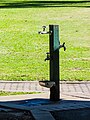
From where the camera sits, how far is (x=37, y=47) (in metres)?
15.0

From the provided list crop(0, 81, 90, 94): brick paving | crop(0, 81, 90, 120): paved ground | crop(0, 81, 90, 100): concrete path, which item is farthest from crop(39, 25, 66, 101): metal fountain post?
crop(0, 81, 90, 94): brick paving

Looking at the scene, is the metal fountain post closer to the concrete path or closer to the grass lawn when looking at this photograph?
the concrete path

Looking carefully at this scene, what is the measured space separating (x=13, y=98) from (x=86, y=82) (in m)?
1.94

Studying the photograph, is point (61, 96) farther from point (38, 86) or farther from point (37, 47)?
point (37, 47)

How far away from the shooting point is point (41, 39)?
16750 millimetres

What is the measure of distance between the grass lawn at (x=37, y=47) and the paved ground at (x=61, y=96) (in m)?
0.71

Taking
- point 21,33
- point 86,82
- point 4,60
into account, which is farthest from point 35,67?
point 21,33

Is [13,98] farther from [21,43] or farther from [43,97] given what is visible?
[21,43]

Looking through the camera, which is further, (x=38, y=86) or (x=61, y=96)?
(x=38, y=86)

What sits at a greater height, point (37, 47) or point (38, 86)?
point (37, 47)

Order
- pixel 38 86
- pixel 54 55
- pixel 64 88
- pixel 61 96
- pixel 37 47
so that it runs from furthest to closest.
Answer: pixel 37 47, pixel 38 86, pixel 64 88, pixel 61 96, pixel 54 55

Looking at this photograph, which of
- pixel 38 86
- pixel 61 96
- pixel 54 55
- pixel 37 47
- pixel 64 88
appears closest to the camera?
pixel 54 55

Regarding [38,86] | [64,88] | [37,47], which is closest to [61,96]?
[64,88]

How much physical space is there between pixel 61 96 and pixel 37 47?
694 centimetres
